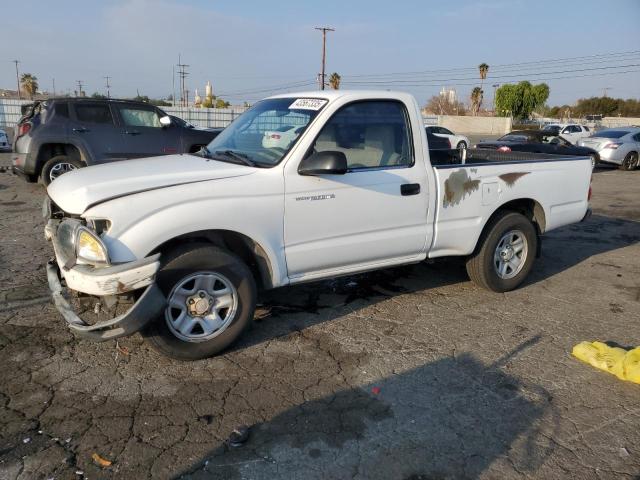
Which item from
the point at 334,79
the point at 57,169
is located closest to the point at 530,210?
the point at 57,169

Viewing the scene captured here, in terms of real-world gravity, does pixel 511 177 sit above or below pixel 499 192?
above

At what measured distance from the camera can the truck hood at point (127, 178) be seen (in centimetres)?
343

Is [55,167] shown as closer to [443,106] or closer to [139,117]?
[139,117]

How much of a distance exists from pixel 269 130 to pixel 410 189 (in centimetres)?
126

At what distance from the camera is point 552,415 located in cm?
322

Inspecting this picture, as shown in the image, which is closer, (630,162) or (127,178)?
(127,178)

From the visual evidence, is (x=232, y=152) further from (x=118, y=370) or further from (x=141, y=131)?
(x=141, y=131)

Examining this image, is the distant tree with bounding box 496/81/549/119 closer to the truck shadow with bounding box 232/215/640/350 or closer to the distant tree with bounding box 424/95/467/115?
the distant tree with bounding box 424/95/467/115

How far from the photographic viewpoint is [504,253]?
209 inches

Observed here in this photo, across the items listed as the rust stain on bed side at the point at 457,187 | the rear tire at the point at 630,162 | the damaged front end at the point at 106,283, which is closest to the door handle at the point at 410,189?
the rust stain on bed side at the point at 457,187

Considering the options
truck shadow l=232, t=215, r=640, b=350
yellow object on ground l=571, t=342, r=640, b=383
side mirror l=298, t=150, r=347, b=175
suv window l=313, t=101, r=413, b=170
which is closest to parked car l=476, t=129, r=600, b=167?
truck shadow l=232, t=215, r=640, b=350

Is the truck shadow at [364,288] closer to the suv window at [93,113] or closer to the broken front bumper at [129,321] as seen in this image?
the broken front bumper at [129,321]

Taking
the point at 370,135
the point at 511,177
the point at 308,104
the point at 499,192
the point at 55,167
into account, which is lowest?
the point at 55,167

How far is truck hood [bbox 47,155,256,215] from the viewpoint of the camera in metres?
3.43
